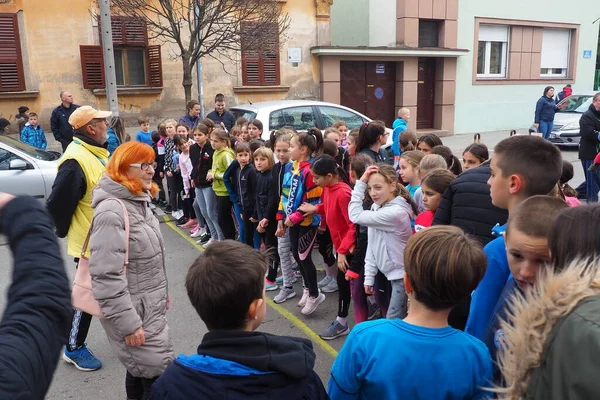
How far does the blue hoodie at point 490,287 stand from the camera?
83.0 inches

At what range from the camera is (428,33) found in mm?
17812

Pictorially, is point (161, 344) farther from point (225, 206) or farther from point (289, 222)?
point (225, 206)

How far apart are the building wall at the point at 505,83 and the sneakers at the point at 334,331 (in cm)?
1567

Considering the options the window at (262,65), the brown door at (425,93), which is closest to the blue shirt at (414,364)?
the window at (262,65)

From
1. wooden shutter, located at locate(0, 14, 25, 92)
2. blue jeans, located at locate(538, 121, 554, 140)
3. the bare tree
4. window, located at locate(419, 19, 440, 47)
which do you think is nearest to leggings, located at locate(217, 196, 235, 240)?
the bare tree

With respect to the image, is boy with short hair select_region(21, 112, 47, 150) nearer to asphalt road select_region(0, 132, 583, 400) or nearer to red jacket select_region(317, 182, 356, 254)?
asphalt road select_region(0, 132, 583, 400)

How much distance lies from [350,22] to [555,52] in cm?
873

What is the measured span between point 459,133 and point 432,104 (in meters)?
1.52

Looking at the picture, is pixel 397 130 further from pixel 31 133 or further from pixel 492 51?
pixel 492 51

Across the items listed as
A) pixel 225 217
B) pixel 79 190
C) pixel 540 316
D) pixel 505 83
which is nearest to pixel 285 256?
pixel 225 217

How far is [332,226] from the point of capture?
4.35 meters

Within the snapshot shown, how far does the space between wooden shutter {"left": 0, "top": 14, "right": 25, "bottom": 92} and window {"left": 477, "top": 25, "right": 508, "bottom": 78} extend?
1509 cm

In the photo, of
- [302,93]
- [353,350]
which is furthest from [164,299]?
[302,93]

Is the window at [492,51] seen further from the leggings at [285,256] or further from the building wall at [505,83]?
the leggings at [285,256]
